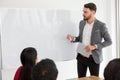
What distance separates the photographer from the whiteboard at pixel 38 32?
3152mm

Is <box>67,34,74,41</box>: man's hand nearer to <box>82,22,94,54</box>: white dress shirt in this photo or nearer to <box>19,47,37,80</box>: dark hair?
<box>82,22,94,54</box>: white dress shirt

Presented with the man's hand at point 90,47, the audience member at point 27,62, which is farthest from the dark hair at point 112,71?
the man's hand at point 90,47

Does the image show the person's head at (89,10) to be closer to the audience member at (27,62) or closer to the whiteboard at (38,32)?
the whiteboard at (38,32)

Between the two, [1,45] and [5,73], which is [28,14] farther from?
[5,73]

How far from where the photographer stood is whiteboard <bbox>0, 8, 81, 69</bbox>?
3152 mm

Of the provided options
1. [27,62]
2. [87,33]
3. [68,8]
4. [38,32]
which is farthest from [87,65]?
[27,62]

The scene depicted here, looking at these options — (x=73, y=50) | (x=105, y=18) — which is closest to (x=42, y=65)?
(x=73, y=50)

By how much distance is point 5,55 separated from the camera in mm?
3152

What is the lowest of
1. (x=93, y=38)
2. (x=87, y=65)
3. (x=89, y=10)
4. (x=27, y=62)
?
(x=87, y=65)

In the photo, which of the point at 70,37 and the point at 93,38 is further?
the point at 70,37

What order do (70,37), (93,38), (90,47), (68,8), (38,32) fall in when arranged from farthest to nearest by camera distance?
(68,8)
(70,37)
(38,32)
(93,38)
(90,47)

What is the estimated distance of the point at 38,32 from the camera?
3.41 m

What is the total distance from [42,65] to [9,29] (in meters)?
A: 1.97

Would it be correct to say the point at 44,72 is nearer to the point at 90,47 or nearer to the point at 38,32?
the point at 90,47
